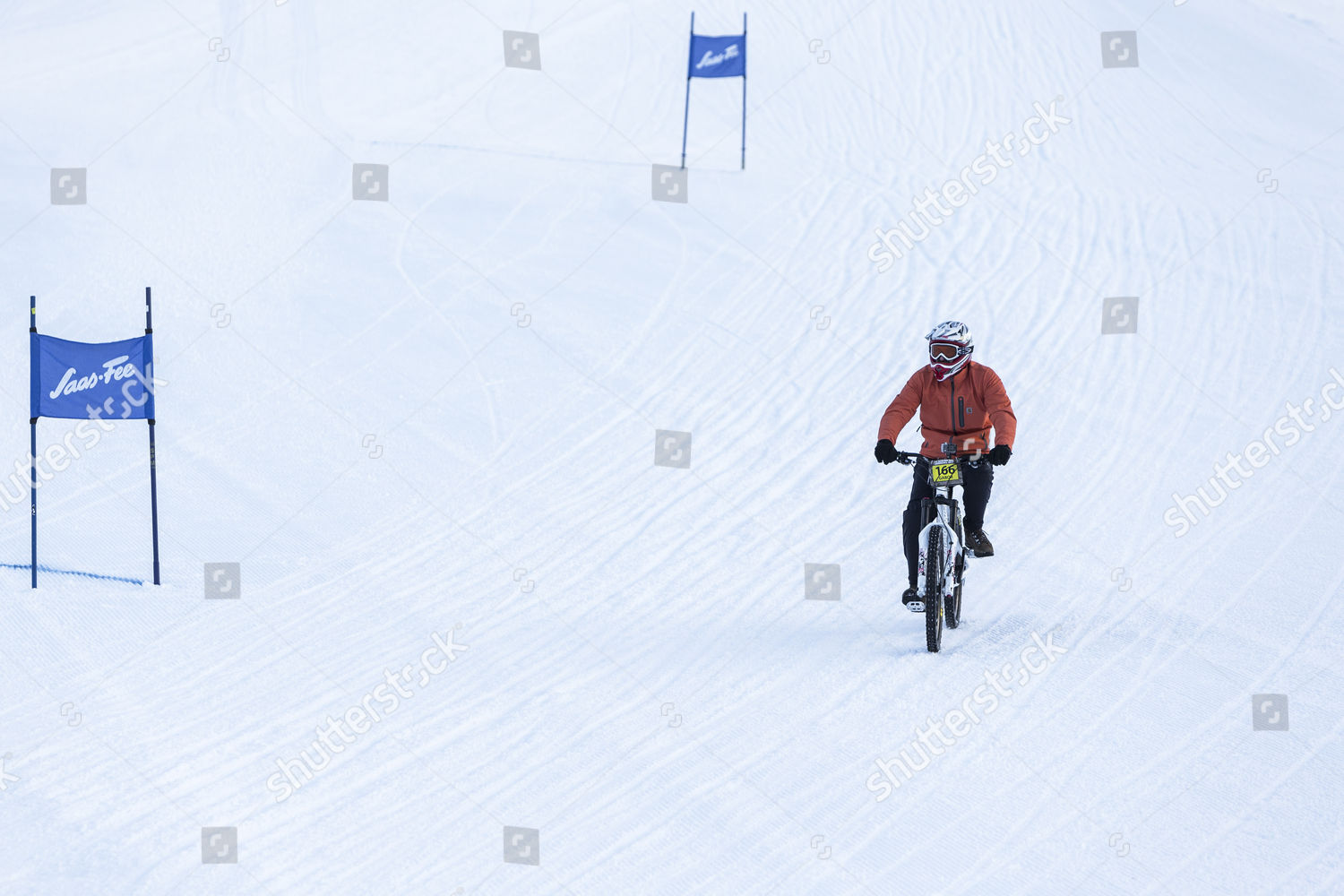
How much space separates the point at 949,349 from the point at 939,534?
2.94ft

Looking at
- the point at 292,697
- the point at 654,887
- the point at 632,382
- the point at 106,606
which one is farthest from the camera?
the point at 632,382

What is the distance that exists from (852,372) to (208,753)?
719 centimetres

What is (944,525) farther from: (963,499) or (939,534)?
(963,499)

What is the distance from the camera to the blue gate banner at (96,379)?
718cm

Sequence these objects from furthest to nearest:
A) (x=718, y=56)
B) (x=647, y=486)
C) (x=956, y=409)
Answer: (x=718, y=56)
(x=647, y=486)
(x=956, y=409)

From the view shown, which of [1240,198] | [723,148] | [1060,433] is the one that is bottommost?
[1060,433]

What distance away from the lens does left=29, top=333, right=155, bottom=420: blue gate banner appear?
7.18 meters

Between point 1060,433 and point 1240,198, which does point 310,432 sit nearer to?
point 1060,433

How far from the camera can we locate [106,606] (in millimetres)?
7281

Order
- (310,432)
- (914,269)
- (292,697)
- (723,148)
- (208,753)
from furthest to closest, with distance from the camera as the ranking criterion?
(723,148), (914,269), (310,432), (292,697), (208,753)

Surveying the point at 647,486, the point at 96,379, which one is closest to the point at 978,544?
the point at 647,486

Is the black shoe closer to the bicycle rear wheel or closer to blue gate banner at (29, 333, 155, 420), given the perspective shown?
the bicycle rear wheel

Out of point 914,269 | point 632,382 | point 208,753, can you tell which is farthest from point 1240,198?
point 208,753

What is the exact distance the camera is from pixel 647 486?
934 centimetres
